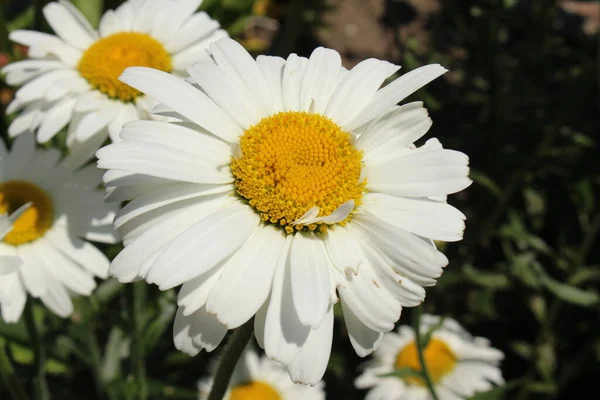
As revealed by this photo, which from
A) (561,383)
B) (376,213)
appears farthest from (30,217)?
(561,383)

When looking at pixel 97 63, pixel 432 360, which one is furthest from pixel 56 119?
pixel 432 360

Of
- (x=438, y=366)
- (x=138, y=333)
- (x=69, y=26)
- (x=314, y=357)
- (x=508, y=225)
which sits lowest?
(x=508, y=225)

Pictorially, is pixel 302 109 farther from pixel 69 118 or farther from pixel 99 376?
pixel 99 376

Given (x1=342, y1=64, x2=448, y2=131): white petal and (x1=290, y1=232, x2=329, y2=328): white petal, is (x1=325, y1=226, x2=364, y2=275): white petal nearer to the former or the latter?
(x1=290, y1=232, x2=329, y2=328): white petal

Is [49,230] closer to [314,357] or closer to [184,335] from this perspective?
[184,335]

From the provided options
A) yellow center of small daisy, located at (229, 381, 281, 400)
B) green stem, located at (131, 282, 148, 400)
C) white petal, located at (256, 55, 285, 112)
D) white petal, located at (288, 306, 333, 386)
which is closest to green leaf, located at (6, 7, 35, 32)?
green stem, located at (131, 282, 148, 400)

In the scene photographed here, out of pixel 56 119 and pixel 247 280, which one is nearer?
pixel 247 280

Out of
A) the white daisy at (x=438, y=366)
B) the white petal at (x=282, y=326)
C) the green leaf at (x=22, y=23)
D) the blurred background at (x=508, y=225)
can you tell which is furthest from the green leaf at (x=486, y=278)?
the green leaf at (x=22, y=23)
